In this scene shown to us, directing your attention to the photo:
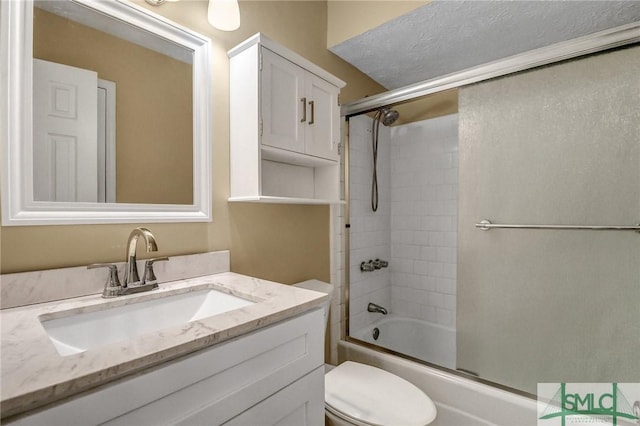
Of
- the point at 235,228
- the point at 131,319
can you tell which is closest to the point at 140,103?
the point at 235,228

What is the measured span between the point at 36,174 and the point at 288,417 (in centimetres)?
100

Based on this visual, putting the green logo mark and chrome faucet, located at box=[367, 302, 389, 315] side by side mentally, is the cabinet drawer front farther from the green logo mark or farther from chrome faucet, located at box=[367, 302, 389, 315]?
chrome faucet, located at box=[367, 302, 389, 315]

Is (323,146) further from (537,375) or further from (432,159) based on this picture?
(537,375)

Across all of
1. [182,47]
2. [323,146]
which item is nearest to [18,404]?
[182,47]

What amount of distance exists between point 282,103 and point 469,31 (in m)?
1.18

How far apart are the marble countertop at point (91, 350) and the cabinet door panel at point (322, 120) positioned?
801 millimetres

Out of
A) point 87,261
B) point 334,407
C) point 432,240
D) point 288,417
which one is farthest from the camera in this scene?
point 432,240

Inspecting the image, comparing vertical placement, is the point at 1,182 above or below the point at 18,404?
above

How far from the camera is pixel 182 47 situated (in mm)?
1217

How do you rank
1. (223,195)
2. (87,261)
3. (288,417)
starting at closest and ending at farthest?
(288,417) → (87,261) → (223,195)

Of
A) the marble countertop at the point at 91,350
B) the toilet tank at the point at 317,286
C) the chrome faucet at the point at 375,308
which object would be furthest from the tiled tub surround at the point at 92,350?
the chrome faucet at the point at 375,308

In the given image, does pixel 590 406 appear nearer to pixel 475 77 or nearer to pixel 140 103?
pixel 475 77

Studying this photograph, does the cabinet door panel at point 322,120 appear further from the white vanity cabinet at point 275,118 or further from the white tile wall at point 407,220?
the white tile wall at point 407,220

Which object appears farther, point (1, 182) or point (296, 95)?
point (296, 95)
